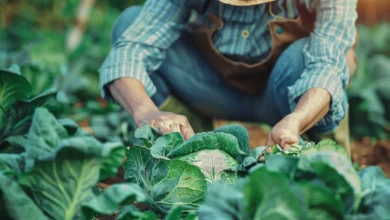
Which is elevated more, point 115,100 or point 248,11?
point 248,11

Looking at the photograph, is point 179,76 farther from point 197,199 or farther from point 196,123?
point 197,199

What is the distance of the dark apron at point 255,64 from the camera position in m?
2.45

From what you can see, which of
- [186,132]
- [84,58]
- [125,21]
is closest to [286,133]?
[186,132]

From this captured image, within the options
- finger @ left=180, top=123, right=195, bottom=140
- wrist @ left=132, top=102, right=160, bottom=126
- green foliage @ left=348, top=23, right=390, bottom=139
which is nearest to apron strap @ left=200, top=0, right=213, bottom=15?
wrist @ left=132, top=102, right=160, bottom=126

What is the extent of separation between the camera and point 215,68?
2752 millimetres

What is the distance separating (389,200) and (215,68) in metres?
1.39

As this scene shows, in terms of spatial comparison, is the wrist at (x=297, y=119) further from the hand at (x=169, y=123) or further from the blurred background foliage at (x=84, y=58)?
the blurred background foliage at (x=84, y=58)

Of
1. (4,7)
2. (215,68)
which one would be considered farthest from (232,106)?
(4,7)

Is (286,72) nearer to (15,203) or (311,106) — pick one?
(311,106)

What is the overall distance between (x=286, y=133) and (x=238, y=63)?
0.68 meters

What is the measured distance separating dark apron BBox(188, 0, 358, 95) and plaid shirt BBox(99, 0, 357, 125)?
31mm

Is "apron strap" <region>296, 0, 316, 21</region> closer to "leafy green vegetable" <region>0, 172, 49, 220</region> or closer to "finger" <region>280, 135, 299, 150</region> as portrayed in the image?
"finger" <region>280, 135, 299, 150</region>

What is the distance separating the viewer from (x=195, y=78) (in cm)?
279

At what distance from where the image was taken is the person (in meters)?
2.21
